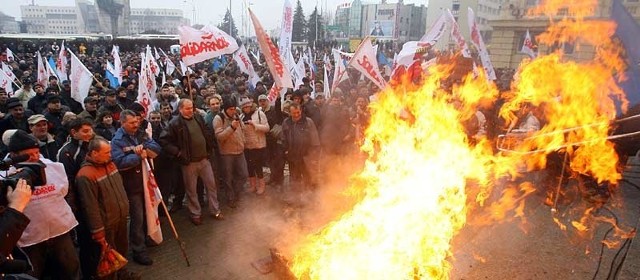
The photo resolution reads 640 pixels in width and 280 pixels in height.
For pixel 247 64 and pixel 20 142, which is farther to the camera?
pixel 247 64

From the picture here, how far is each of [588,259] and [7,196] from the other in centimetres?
687

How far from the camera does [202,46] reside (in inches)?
310

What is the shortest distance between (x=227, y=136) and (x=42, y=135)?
2669mm

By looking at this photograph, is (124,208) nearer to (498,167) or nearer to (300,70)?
(498,167)

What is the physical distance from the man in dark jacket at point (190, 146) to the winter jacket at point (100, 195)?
1718 millimetres

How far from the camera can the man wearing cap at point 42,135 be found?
5.57 metres

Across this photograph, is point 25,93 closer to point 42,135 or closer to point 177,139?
point 42,135

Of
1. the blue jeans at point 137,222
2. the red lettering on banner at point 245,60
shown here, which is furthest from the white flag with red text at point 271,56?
the red lettering on banner at point 245,60

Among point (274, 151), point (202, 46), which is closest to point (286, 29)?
point (202, 46)

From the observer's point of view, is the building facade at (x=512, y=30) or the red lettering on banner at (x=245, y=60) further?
the building facade at (x=512, y=30)

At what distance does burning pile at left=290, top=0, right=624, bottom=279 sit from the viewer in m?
4.71

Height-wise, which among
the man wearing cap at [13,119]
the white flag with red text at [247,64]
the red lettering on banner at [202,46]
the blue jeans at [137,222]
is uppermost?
the red lettering on banner at [202,46]

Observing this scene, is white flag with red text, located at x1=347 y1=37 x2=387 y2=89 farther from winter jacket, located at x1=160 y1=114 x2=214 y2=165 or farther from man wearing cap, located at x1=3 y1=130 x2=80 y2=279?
man wearing cap, located at x1=3 y1=130 x2=80 y2=279

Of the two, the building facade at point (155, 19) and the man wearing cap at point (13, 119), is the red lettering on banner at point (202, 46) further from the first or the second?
the building facade at point (155, 19)
